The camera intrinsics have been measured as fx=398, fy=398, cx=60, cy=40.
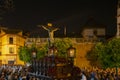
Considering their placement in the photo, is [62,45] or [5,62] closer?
[62,45]

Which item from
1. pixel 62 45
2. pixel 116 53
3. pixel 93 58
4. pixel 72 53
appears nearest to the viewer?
pixel 72 53

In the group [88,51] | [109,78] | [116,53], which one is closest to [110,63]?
[116,53]

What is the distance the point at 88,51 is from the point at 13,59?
679 inches

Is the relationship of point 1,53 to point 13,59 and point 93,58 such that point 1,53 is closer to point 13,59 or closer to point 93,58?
point 13,59

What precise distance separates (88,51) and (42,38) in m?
7.90

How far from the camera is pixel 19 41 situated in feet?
256

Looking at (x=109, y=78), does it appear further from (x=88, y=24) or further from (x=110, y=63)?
(x=88, y=24)

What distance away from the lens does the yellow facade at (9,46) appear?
76.0 meters

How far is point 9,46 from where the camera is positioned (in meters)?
76.2

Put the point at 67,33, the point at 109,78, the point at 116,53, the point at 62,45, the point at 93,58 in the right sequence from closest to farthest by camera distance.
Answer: the point at 109,78 → the point at 116,53 → the point at 62,45 → the point at 93,58 → the point at 67,33

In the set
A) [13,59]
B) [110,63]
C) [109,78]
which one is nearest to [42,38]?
[13,59]

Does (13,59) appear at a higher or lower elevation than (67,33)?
lower

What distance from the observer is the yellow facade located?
76000mm

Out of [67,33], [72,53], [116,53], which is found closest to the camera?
[72,53]
